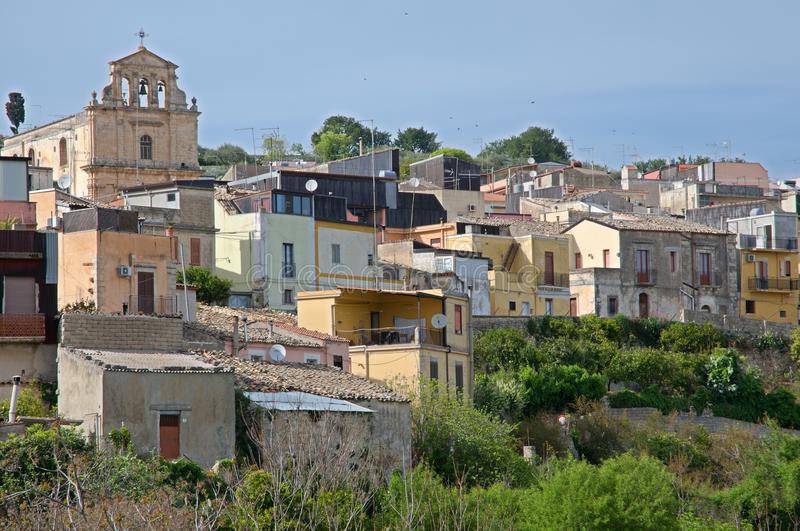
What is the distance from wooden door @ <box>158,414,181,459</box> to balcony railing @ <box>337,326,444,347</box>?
12.4 m

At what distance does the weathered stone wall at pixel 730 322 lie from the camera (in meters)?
64.4

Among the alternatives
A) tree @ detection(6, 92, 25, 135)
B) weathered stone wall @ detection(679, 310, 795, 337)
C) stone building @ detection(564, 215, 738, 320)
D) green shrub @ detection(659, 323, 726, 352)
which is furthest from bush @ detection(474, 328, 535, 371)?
tree @ detection(6, 92, 25, 135)

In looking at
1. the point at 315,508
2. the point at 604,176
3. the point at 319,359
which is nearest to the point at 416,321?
the point at 319,359

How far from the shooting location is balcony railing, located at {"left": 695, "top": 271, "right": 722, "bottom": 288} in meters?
69.2

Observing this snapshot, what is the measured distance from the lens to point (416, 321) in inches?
1866

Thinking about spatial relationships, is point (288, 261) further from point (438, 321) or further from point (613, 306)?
point (613, 306)

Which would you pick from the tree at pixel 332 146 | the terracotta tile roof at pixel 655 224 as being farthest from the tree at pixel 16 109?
the terracotta tile roof at pixel 655 224

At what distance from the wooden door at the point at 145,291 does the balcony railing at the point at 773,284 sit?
116 ft

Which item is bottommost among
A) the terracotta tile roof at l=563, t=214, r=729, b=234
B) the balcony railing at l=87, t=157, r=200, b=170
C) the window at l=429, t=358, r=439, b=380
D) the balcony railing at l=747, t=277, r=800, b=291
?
the window at l=429, t=358, r=439, b=380

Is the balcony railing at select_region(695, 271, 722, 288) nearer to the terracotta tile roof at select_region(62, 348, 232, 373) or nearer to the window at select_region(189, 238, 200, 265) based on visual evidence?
the window at select_region(189, 238, 200, 265)

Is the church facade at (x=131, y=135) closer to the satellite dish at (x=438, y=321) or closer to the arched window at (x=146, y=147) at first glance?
the arched window at (x=146, y=147)

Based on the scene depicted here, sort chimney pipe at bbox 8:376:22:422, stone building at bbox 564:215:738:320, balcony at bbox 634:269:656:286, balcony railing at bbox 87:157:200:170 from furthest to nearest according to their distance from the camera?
balcony railing at bbox 87:157:200:170 → balcony at bbox 634:269:656:286 → stone building at bbox 564:215:738:320 → chimney pipe at bbox 8:376:22:422

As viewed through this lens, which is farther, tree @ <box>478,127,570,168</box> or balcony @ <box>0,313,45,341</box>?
tree @ <box>478,127,570,168</box>

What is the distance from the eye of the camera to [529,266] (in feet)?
213
